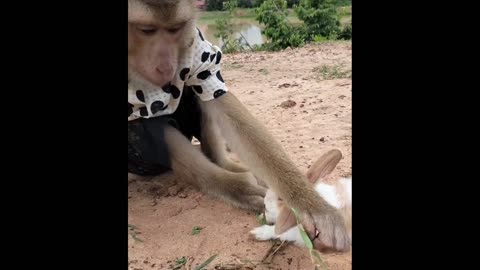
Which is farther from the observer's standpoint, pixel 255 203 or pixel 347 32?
pixel 255 203

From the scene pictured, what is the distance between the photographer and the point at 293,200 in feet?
6.67

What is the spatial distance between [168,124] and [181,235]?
735mm

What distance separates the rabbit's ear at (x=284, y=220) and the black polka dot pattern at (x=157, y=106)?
2.56ft

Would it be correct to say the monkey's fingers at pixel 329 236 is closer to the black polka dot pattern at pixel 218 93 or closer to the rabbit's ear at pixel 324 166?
the rabbit's ear at pixel 324 166

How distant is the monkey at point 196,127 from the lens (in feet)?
6.82

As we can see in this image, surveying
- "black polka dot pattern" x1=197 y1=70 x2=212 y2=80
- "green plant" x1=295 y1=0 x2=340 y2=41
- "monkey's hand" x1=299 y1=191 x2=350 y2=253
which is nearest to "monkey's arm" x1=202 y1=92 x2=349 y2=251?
"monkey's hand" x1=299 y1=191 x2=350 y2=253

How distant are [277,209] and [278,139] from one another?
1.79 feet

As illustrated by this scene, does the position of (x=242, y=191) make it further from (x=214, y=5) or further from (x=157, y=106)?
(x=214, y=5)

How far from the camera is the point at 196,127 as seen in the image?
2.75 m

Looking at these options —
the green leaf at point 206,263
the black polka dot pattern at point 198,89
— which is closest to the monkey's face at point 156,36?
the black polka dot pattern at point 198,89

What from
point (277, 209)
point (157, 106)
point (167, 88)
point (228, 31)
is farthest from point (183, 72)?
point (277, 209)
